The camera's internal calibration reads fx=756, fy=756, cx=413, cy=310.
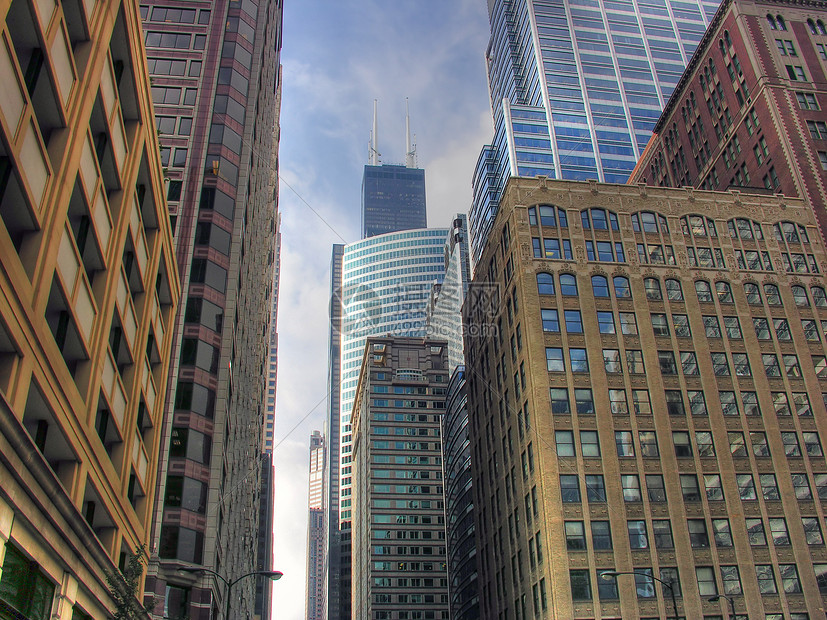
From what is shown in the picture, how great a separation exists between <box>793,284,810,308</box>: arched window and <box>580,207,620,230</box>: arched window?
1759cm

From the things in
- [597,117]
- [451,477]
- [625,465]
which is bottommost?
[625,465]

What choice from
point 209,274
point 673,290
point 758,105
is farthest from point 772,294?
point 209,274

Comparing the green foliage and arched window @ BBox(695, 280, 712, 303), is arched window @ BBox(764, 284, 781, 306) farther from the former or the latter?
the green foliage

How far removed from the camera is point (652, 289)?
228 ft

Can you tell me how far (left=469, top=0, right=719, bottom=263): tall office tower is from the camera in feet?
516

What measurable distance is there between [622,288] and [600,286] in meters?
2.07

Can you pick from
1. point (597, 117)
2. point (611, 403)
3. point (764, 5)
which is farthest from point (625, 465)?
point (597, 117)

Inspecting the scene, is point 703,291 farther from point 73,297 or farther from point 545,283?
point 73,297

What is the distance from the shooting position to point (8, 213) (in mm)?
17781

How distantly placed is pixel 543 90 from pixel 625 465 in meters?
126

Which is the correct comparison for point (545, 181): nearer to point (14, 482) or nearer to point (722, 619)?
point (722, 619)

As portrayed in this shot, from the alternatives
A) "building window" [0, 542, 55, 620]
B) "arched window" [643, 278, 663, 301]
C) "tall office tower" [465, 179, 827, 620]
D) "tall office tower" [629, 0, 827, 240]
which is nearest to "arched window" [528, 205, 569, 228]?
"tall office tower" [465, 179, 827, 620]

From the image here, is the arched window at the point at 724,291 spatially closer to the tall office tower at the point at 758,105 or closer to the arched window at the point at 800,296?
the arched window at the point at 800,296

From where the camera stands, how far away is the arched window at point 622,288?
68.5 m
